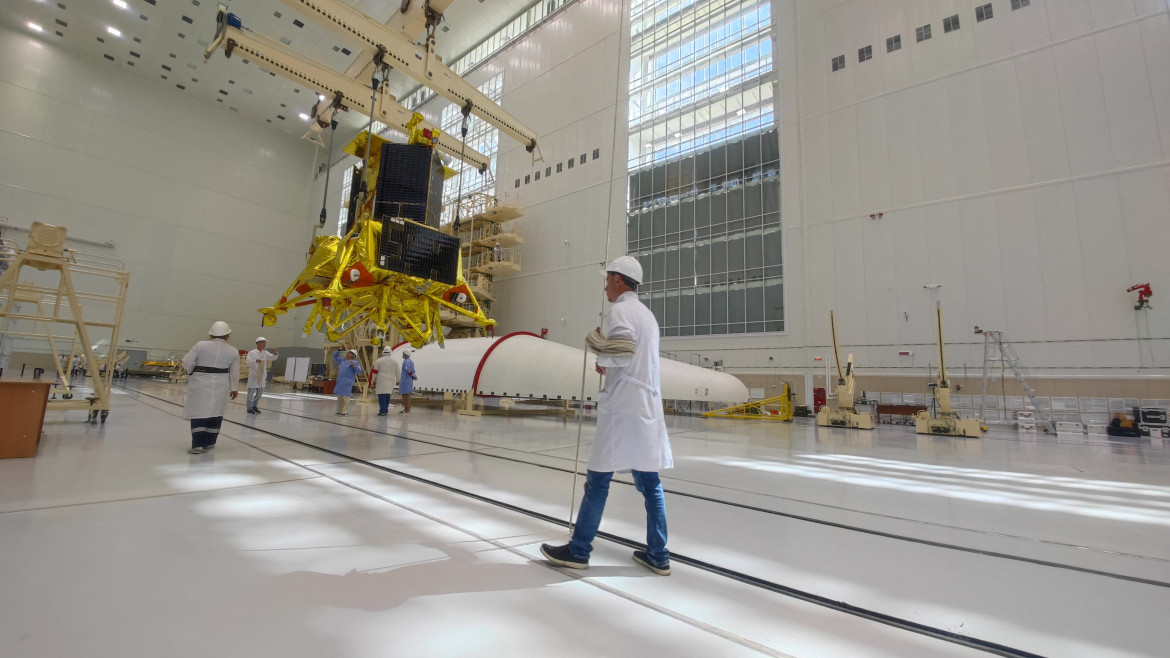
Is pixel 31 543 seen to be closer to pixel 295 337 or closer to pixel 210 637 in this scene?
pixel 210 637

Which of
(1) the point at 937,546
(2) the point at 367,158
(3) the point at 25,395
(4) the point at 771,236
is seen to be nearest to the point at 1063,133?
(4) the point at 771,236

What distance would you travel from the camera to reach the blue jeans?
6.98 ft

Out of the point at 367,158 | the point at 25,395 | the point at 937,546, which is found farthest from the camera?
the point at 367,158

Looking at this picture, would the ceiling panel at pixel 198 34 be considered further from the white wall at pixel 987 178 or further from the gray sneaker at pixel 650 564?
the gray sneaker at pixel 650 564

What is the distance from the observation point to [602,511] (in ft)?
7.23

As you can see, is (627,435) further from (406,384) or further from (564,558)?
(406,384)

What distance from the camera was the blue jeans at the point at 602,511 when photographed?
2.13m

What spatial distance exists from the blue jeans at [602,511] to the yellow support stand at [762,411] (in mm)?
12415

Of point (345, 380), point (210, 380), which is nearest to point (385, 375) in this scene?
point (345, 380)

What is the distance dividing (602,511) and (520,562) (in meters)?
0.48

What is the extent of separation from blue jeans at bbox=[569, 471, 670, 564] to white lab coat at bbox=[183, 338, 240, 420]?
453 centimetres

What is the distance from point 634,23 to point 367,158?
20.3 metres

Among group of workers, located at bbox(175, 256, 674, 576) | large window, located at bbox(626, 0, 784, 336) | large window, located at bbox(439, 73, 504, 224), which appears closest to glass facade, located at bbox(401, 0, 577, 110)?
large window, located at bbox(439, 73, 504, 224)

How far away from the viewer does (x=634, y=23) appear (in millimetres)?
20938
